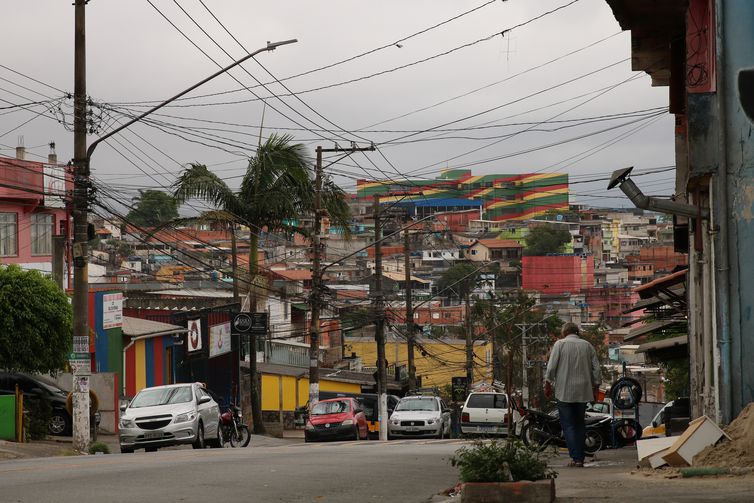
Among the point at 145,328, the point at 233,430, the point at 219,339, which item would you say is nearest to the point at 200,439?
the point at 233,430

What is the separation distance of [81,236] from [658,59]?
1456cm

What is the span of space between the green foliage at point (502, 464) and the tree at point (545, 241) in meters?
136

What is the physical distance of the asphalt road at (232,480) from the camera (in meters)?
12.0

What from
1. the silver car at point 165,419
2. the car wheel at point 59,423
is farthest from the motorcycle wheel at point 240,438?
the car wheel at point 59,423

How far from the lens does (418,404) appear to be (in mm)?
42000

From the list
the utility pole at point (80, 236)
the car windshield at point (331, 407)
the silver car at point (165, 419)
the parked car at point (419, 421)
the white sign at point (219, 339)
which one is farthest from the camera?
the white sign at point (219, 339)

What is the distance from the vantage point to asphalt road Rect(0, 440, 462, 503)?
1205 centimetres

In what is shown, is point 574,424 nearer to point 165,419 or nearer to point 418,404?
point 165,419

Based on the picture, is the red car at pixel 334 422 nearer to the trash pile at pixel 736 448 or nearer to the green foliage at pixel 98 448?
the green foliage at pixel 98 448

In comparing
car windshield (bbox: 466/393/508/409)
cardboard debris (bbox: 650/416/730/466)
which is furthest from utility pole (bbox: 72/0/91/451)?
cardboard debris (bbox: 650/416/730/466)

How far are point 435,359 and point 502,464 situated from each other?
78424 millimetres

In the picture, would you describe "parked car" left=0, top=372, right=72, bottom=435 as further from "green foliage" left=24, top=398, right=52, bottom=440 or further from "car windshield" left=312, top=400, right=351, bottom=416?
"car windshield" left=312, top=400, right=351, bottom=416

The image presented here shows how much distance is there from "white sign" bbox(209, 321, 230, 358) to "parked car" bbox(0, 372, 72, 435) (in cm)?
1595

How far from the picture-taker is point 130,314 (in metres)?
53.0
